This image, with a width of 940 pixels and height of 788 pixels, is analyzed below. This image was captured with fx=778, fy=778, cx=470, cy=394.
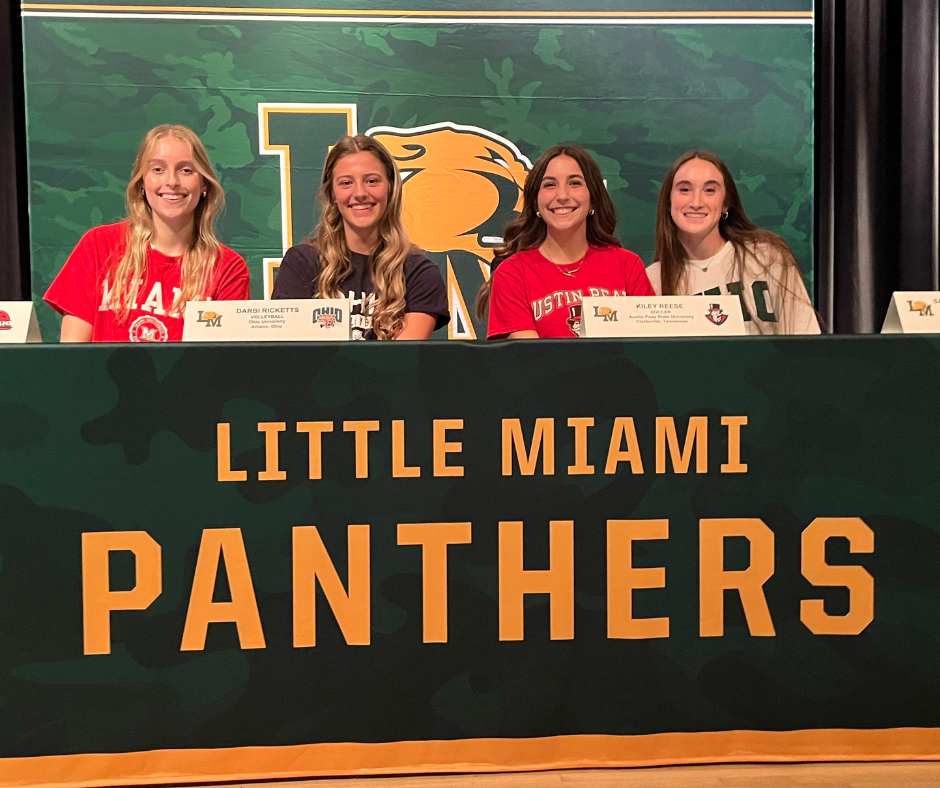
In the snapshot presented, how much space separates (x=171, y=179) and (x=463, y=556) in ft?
4.31

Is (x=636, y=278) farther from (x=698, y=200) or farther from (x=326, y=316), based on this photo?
(x=326, y=316)

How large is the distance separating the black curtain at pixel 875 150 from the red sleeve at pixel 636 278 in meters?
1.61

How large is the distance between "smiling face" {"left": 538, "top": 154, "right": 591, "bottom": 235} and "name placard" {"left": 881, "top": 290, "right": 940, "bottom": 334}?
2.87 feet

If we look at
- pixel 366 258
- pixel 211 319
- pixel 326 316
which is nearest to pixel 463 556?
pixel 326 316

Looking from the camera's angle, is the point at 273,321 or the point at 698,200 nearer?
the point at 273,321

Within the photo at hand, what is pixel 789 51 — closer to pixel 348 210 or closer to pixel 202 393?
pixel 348 210

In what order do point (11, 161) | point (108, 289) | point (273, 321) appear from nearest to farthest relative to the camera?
point (273, 321) < point (108, 289) < point (11, 161)

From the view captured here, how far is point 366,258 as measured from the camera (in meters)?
2.12

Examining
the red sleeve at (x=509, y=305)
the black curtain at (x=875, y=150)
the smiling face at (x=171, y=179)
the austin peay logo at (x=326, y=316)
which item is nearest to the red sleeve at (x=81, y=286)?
the smiling face at (x=171, y=179)

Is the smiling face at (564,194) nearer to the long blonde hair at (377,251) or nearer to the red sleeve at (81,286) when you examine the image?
the long blonde hair at (377,251)

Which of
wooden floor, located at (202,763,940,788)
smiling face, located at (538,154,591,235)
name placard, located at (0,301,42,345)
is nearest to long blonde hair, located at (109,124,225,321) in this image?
name placard, located at (0,301,42,345)

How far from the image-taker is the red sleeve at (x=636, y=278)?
6.98 ft

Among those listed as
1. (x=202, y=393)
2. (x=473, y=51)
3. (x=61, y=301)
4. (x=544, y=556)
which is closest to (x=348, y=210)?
(x=61, y=301)

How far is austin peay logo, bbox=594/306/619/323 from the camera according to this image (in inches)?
56.3
